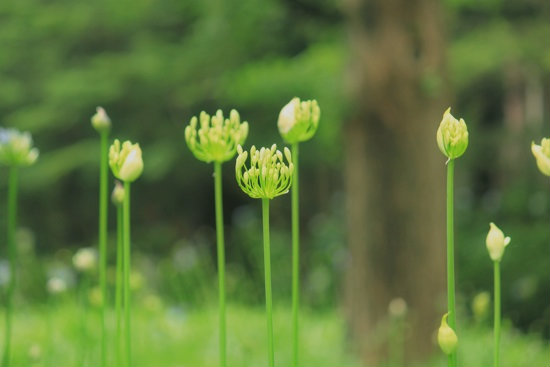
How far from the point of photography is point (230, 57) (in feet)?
23.1

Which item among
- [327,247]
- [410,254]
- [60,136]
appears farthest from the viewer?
[60,136]

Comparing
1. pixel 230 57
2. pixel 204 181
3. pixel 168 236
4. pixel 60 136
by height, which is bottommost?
pixel 168 236

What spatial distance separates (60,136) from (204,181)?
74.0 inches

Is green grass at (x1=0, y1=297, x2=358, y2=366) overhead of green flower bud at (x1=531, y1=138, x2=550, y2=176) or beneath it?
beneath

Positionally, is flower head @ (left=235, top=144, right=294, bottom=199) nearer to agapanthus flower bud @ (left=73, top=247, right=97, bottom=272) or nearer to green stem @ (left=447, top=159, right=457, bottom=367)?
green stem @ (left=447, top=159, right=457, bottom=367)

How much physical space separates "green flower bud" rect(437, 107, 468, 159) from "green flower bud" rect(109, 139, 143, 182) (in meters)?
0.30

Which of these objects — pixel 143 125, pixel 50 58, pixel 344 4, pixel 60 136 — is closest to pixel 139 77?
pixel 143 125

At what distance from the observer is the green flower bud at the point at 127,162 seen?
2.52ft

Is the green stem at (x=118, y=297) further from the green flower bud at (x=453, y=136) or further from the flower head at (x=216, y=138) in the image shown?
the green flower bud at (x=453, y=136)

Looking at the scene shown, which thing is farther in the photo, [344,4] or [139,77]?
[139,77]

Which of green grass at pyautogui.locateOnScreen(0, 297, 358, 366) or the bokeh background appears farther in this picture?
the bokeh background

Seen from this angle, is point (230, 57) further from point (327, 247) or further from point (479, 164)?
point (479, 164)

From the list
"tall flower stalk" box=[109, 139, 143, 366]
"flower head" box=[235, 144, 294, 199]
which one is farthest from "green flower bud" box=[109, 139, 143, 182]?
"flower head" box=[235, 144, 294, 199]

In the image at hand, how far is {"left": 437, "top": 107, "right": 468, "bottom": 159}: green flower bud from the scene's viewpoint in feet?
2.26
